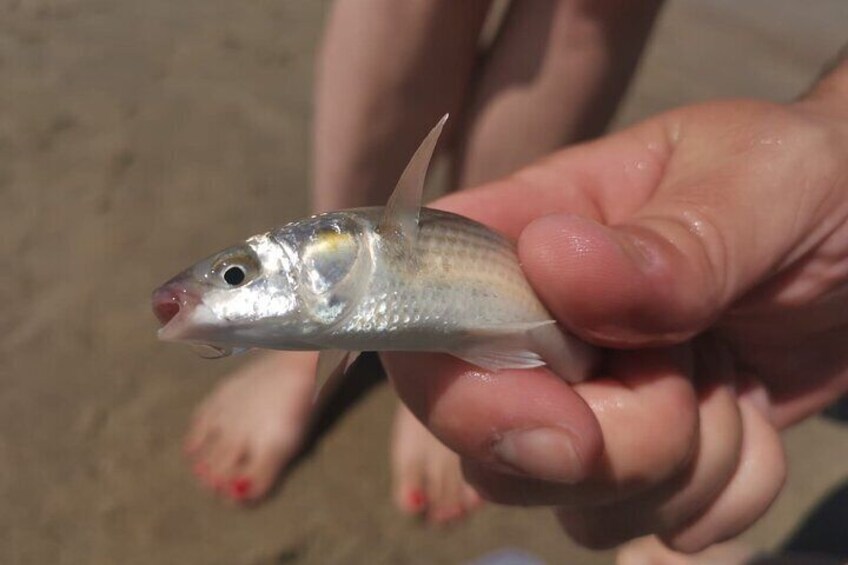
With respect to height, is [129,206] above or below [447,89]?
below

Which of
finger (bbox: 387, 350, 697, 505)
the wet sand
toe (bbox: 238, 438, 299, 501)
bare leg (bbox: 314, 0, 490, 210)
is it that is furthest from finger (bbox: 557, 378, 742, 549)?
bare leg (bbox: 314, 0, 490, 210)

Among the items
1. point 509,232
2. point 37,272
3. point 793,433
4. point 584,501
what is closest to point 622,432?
point 584,501

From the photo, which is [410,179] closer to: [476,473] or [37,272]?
[476,473]

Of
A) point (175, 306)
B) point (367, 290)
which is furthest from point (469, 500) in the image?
point (175, 306)

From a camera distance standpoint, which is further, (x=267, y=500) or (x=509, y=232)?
(x=267, y=500)

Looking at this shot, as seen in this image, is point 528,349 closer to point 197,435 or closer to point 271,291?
point 271,291

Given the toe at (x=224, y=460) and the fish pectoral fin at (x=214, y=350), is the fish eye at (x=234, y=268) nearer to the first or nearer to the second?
the fish pectoral fin at (x=214, y=350)
